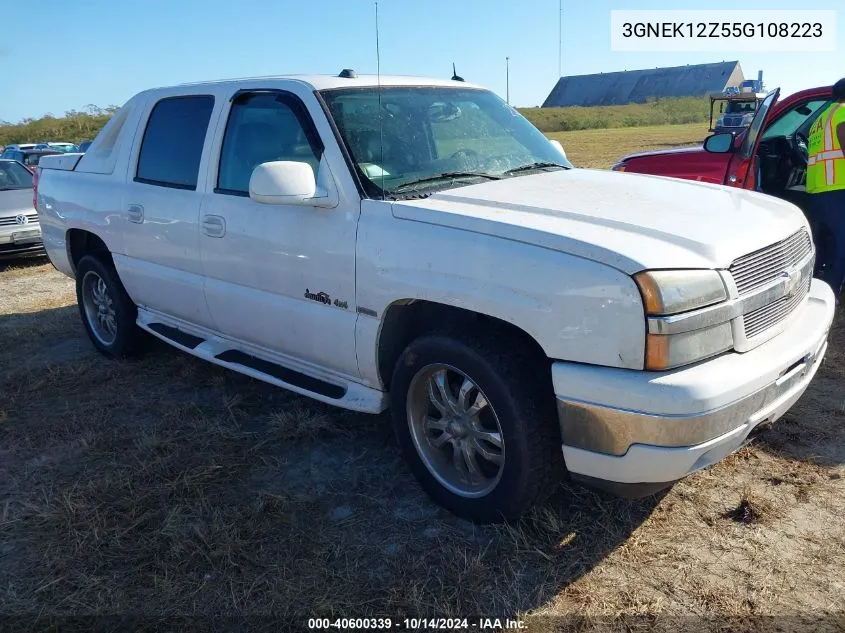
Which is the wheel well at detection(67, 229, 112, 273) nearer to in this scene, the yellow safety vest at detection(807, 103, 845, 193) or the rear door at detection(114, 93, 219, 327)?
the rear door at detection(114, 93, 219, 327)

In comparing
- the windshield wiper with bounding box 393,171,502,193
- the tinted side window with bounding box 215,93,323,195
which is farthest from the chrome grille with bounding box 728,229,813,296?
the tinted side window with bounding box 215,93,323,195

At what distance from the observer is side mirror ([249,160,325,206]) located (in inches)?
123

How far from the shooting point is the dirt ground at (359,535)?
259 cm

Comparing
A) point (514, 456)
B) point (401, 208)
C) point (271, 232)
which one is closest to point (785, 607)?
point (514, 456)

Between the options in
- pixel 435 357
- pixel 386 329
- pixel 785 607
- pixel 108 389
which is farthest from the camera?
pixel 108 389

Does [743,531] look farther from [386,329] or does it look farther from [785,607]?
[386,329]

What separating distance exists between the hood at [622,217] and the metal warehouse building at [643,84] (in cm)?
7206

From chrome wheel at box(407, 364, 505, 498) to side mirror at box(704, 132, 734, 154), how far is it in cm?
360

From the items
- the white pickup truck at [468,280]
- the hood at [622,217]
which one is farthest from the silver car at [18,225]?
the hood at [622,217]

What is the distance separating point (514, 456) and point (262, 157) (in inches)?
83.4

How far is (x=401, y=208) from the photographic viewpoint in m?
3.01

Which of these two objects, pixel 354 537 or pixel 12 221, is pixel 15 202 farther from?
pixel 354 537

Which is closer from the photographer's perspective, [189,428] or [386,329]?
[386,329]

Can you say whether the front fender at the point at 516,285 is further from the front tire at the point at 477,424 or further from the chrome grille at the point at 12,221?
the chrome grille at the point at 12,221
